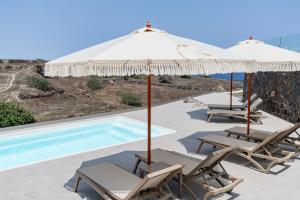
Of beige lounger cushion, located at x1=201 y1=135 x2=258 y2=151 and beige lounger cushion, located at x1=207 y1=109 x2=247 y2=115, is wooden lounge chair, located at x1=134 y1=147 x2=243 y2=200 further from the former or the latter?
beige lounger cushion, located at x1=207 y1=109 x2=247 y2=115

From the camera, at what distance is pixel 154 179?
3.68 metres

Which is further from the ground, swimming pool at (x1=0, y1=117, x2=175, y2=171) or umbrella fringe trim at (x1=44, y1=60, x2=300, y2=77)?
umbrella fringe trim at (x1=44, y1=60, x2=300, y2=77)

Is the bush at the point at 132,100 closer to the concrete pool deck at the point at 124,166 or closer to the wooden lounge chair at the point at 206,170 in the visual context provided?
the concrete pool deck at the point at 124,166

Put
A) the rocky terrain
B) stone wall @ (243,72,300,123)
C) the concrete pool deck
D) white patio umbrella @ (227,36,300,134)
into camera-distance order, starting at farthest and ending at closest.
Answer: the rocky terrain, stone wall @ (243,72,300,123), white patio umbrella @ (227,36,300,134), the concrete pool deck

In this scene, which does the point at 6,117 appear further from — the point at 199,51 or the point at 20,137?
the point at 199,51

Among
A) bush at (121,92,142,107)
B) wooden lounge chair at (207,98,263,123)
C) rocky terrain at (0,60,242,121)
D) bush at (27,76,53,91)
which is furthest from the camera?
bush at (27,76,53,91)

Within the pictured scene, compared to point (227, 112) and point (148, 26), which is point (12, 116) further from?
point (227, 112)

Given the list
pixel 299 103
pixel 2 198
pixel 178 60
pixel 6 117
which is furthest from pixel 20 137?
pixel 299 103

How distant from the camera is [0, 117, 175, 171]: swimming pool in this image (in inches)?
282

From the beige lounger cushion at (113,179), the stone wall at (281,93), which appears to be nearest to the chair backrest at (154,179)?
the beige lounger cushion at (113,179)

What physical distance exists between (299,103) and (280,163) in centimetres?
483

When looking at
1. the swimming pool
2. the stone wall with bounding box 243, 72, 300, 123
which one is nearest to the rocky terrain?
the swimming pool

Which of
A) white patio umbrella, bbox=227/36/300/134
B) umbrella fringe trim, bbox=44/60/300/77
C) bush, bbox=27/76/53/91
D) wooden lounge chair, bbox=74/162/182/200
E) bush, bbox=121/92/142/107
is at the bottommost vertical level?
bush, bbox=121/92/142/107

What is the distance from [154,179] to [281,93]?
9225 mm
